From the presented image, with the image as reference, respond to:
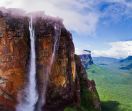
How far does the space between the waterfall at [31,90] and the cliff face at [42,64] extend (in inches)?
45.8

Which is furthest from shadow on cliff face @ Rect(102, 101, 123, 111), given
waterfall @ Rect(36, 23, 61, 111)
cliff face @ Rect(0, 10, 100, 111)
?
waterfall @ Rect(36, 23, 61, 111)

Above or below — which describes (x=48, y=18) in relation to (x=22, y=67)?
above

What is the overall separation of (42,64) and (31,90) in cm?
820

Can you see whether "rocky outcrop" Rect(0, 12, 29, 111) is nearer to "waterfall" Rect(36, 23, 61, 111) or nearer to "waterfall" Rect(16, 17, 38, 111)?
"waterfall" Rect(16, 17, 38, 111)

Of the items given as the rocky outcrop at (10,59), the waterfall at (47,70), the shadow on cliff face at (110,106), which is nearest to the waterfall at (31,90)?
the waterfall at (47,70)

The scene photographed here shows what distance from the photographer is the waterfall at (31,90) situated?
394ft

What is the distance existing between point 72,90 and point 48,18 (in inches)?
894

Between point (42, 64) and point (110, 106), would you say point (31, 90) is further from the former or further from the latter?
point (110, 106)

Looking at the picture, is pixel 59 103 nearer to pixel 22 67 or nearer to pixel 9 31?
pixel 22 67

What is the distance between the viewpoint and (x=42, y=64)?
401ft

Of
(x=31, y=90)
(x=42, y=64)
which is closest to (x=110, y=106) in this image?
(x=31, y=90)

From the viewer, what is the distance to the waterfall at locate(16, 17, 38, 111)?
394ft

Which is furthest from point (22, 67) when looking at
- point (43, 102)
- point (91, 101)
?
point (91, 101)

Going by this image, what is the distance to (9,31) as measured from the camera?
11638cm
